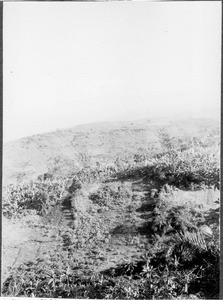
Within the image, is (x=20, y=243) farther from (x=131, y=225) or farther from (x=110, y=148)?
(x=110, y=148)

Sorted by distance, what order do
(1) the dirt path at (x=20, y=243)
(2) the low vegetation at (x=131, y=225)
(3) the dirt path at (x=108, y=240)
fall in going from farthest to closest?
1. (1) the dirt path at (x=20, y=243)
2. (3) the dirt path at (x=108, y=240)
3. (2) the low vegetation at (x=131, y=225)

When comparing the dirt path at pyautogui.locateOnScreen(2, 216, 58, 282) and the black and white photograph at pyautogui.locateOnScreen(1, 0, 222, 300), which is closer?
the black and white photograph at pyautogui.locateOnScreen(1, 0, 222, 300)

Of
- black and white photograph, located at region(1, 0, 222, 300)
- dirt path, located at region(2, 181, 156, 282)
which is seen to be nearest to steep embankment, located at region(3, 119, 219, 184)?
black and white photograph, located at region(1, 0, 222, 300)

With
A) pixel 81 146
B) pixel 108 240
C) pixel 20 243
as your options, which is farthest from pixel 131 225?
pixel 20 243

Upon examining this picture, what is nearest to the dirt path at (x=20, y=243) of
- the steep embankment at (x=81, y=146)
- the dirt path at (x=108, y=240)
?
the dirt path at (x=108, y=240)

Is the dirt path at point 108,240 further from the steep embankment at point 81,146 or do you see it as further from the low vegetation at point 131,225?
the steep embankment at point 81,146

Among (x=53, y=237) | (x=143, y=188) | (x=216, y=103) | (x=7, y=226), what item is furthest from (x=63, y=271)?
(x=216, y=103)

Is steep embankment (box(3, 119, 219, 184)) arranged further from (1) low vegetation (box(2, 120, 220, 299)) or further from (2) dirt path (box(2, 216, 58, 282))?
(2) dirt path (box(2, 216, 58, 282))
